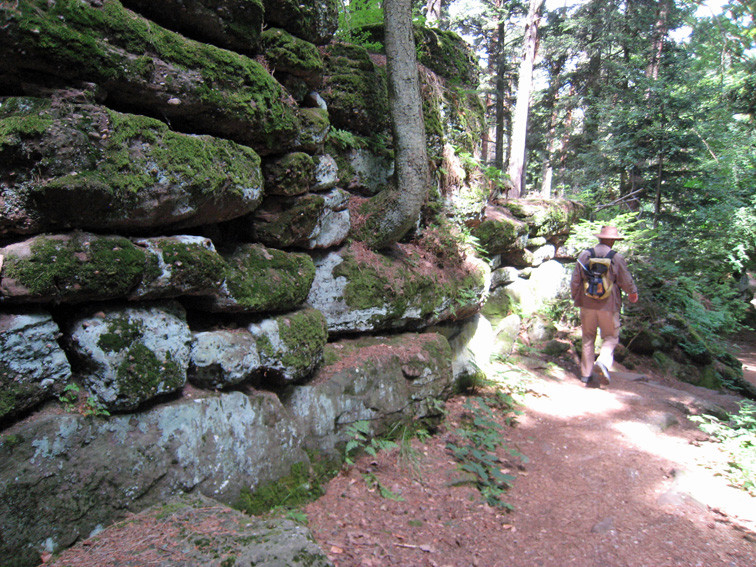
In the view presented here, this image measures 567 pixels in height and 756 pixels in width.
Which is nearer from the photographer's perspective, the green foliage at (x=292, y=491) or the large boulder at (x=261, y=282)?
the green foliage at (x=292, y=491)

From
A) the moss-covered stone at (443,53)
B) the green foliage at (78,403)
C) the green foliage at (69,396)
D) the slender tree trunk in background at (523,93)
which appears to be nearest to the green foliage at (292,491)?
the green foliage at (78,403)

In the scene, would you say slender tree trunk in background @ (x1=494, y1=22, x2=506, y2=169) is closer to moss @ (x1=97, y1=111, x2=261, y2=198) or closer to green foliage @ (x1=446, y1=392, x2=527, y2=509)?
green foliage @ (x1=446, y1=392, x2=527, y2=509)

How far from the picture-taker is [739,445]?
5285mm

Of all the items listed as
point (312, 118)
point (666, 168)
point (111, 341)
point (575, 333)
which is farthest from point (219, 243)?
point (666, 168)

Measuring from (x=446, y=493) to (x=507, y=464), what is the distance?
114 cm

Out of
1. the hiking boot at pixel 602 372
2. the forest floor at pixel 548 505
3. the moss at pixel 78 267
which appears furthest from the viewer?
the hiking boot at pixel 602 372

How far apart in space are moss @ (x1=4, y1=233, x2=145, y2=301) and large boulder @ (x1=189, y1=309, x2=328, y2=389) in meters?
0.83

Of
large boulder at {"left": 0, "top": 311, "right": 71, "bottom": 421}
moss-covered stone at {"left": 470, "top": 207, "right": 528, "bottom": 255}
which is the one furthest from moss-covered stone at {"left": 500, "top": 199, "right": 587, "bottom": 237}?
large boulder at {"left": 0, "top": 311, "right": 71, "bottom": 421}

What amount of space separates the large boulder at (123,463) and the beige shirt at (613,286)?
6359 mm

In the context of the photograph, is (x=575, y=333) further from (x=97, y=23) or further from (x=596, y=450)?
(x=97, y=23)

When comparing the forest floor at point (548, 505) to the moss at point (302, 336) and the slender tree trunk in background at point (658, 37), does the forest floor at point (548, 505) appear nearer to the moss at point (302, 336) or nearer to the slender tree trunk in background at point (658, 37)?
the moss at point (302, 336)

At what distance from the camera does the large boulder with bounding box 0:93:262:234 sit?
265 cm

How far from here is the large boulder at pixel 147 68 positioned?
2719 mm

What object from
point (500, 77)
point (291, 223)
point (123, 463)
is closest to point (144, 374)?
point (123, 463)
